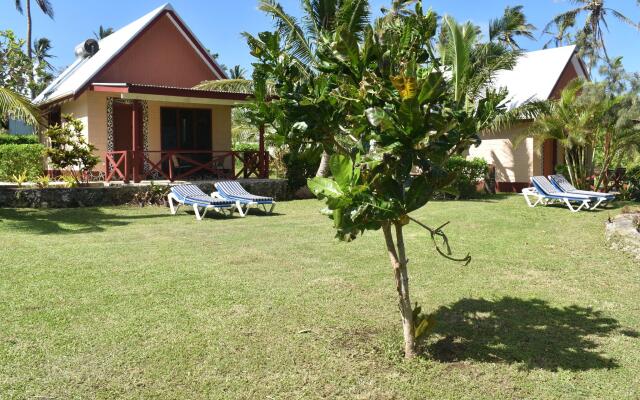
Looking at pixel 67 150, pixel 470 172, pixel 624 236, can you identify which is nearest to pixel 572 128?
pixel 470 172

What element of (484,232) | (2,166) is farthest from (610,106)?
(2,166)

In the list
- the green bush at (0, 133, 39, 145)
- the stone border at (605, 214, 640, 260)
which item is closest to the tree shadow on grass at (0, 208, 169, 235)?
the stone border at (605, 214, 640, 260)

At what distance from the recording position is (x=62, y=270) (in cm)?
704

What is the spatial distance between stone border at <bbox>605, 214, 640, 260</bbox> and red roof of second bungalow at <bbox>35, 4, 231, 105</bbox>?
35.1ft

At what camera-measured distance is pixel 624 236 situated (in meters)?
9.11

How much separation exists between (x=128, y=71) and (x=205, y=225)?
354 inches

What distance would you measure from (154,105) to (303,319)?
→ 1428 centimetres

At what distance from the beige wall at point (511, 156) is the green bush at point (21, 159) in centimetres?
1559

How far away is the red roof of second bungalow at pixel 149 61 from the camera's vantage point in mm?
17453

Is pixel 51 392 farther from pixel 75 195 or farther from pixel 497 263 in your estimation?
pixel 75 195

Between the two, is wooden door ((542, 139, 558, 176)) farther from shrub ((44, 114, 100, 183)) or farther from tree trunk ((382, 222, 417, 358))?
tree trunk ((382, 222, 417, 358))

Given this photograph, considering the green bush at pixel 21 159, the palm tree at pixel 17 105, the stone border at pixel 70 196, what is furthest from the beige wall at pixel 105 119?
the palm tree at pixel 17 105

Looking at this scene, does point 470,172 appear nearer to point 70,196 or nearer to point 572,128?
point 572,128

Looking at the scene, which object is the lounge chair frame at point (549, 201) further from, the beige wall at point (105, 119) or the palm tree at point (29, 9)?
the palm tree at point (29, 9)
